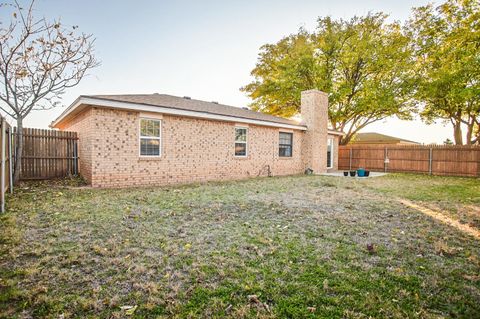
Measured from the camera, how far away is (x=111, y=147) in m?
8.75

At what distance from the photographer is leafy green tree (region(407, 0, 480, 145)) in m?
18.4

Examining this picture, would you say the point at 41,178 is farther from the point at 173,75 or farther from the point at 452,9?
the point at 452,9

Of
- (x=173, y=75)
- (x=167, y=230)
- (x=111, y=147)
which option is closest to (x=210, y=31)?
(x=173, y=75)

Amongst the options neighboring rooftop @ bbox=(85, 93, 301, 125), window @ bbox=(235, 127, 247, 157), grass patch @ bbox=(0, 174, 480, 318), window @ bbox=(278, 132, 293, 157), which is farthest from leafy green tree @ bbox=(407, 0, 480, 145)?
grass patch @ bbox=(0, 174, 480, 318)

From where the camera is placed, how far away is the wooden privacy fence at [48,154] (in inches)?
379

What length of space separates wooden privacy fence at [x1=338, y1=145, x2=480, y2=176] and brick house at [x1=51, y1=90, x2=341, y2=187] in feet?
25.9

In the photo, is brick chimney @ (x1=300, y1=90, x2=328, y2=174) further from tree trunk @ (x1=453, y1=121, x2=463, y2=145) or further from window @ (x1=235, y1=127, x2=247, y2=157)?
tree trunk @ (x1=453, y1=121, x2=463, y2=145)

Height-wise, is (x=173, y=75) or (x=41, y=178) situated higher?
(x=173, y=75)

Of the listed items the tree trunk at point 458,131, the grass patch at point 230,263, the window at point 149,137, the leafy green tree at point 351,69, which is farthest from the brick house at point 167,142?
the tree trunk at point 458,131

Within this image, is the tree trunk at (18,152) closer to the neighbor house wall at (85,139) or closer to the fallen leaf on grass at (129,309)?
the neighbor house wall at (85,139)

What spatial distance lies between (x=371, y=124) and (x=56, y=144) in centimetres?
2572

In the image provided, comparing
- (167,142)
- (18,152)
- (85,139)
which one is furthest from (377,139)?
(18,152)

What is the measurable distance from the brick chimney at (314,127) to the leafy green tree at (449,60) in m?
10.2

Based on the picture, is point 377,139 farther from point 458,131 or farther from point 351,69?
point 351,69
